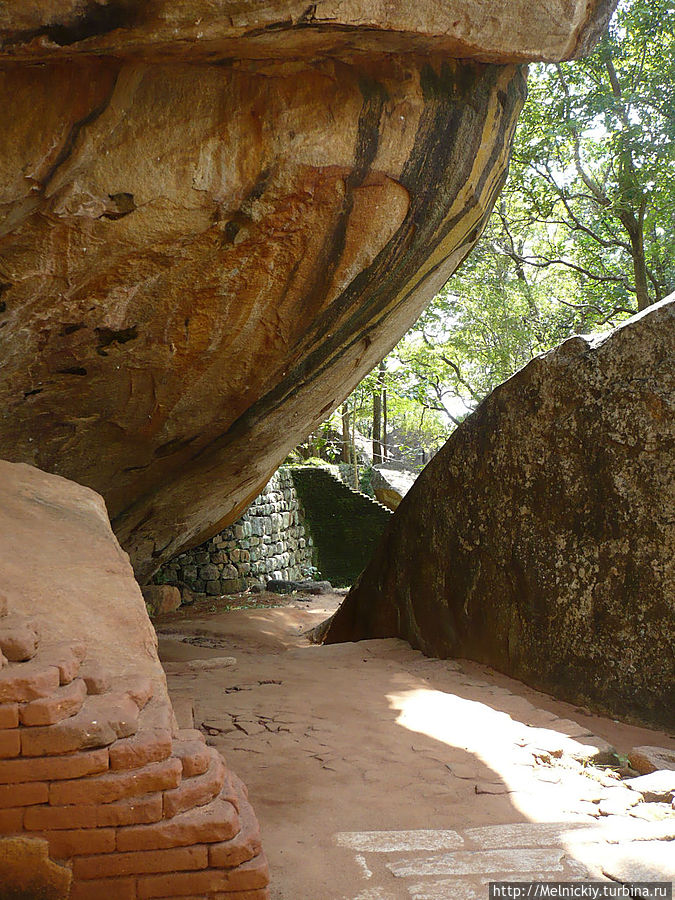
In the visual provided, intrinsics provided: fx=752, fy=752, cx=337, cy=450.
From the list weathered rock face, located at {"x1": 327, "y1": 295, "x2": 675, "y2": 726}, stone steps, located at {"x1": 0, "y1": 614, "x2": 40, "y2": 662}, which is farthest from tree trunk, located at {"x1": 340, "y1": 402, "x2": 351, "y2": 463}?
stone steps, located at {"x1": 0, "y1": 614, "x2": 40, "y2": 662}

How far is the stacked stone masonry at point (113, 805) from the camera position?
189 cm

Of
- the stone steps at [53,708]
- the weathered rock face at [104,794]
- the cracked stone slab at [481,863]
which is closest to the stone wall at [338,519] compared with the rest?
the cracked stone slab at [481,863]

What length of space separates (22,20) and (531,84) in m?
9.79

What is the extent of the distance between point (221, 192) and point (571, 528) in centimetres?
283

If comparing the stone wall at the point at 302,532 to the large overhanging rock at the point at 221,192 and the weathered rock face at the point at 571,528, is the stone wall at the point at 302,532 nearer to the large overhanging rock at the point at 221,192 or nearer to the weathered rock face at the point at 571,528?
the large overhanging rock at the point at 221,192

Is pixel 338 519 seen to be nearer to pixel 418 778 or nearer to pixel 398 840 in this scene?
pixel 418 778

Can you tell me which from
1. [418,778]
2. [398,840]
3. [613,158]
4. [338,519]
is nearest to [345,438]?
[338,519]

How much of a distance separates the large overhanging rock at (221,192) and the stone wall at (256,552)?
568 centimetres

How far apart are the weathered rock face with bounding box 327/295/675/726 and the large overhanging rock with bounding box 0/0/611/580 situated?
138 centimetres

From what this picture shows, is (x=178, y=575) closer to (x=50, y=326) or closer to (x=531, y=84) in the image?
(x=50, y=326)

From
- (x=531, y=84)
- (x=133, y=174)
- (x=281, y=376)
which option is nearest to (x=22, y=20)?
(x=133, y=174)

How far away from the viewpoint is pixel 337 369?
612 cm

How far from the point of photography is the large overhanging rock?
12.2 ft

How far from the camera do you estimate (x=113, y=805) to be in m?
1.91
